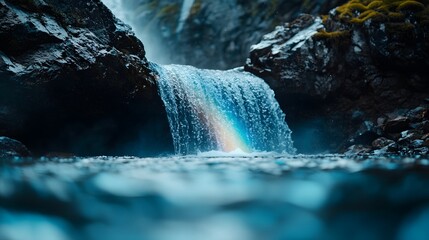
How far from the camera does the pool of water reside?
2.17m

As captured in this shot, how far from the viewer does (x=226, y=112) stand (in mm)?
18203

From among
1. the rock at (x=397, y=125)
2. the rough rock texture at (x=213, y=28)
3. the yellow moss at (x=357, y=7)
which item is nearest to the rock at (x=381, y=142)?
the rock at (x=397, y=125)

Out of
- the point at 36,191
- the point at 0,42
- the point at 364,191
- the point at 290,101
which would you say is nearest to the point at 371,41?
the point at 290,101

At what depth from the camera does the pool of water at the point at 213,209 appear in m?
2.17

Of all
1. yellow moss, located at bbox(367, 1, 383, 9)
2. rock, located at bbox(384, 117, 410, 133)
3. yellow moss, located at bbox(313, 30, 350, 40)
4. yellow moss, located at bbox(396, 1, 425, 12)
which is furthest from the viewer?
yellow moss, located at bbox(367, 1, 383, 9)

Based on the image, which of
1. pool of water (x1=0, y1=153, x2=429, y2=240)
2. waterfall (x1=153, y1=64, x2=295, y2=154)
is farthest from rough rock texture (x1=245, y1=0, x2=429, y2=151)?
pool of water (x1=0, y1=153, x2=429, y2=240)

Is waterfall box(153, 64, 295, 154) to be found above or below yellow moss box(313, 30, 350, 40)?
below

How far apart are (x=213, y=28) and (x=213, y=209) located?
104 ft

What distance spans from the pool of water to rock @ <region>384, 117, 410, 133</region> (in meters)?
14.4

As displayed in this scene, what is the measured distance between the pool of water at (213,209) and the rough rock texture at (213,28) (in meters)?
25.6

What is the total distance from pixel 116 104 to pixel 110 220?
1271cm

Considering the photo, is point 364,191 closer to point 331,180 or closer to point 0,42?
point 331,180

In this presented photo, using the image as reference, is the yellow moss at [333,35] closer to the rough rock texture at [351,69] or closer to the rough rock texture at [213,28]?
the rough rock texture at [351,69]

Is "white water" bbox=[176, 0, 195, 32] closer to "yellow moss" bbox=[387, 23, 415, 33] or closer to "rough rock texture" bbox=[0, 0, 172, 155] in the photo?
"rough rock texture" bbox=[0, 0, 172, 155]
